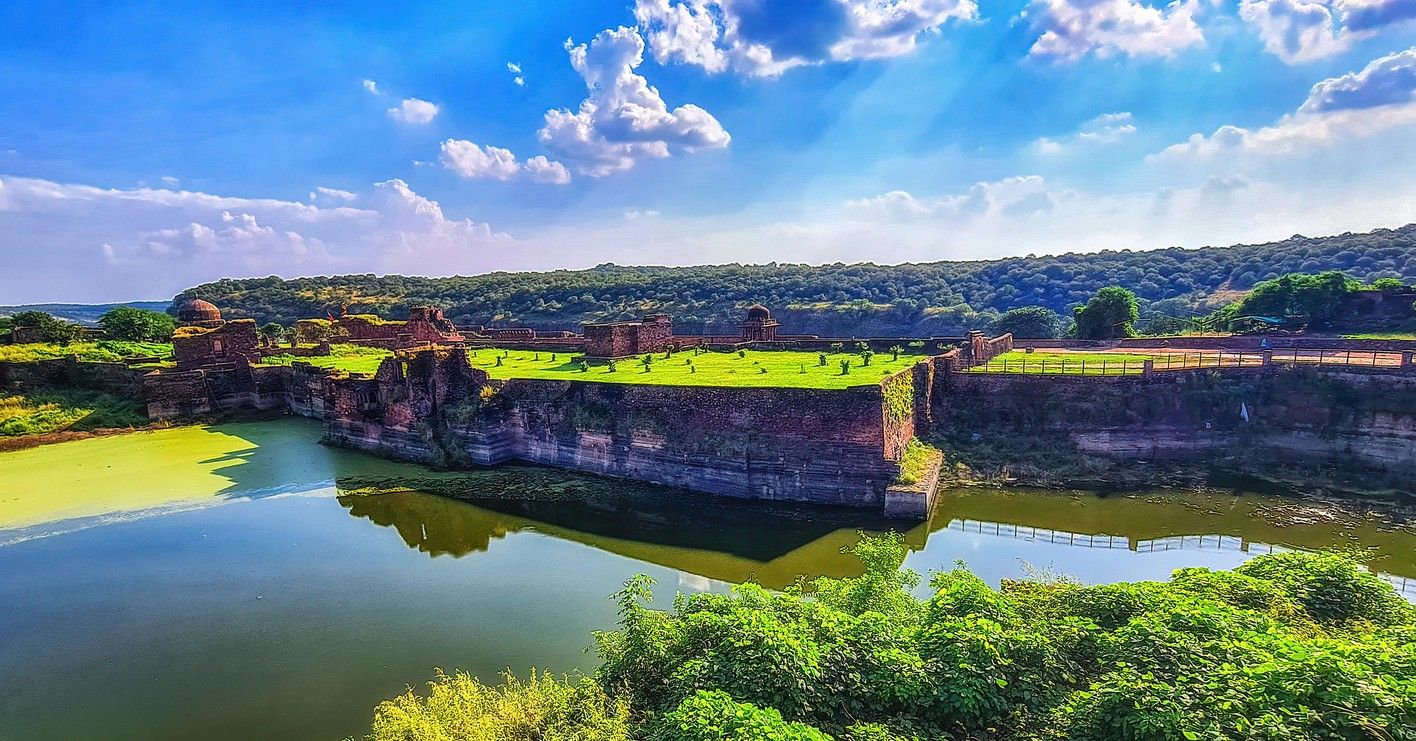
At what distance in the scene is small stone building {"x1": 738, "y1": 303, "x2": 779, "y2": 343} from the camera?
30.2m

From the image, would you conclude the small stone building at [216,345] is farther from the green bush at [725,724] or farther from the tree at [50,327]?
the green bush at [725,724]

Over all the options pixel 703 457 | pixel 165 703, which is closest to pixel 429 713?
pixel 165 703

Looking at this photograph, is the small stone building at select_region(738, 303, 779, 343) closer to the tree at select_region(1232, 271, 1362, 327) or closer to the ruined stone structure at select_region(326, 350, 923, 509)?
the ruined stone structure at select_region(326, 350, 923, 509)

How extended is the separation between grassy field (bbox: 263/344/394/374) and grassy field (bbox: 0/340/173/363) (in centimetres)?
867

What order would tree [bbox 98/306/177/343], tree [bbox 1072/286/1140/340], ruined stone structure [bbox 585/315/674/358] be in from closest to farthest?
ruined stone structure [bbox 585/315/674/358], tree [bbox 1072/286/1140/340], tree [bbox 98/306/177/343]

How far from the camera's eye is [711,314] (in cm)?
6725

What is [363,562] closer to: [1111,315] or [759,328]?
[759,328]

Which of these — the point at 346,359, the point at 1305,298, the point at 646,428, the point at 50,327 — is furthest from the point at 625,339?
the point at 50,327

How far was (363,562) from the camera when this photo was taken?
44.3 ft

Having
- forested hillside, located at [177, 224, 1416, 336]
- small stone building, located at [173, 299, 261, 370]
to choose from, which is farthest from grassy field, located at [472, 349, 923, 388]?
forested hillside, located at [177, 224, 1416, 336]

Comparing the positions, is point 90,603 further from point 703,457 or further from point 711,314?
point 711,314

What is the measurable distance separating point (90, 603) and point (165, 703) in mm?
4996

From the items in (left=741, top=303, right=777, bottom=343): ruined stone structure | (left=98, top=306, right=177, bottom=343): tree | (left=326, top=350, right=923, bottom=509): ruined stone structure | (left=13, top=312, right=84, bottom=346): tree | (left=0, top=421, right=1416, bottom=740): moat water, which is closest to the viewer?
(left=0, top=421, right=1416, bottom=740): moat water

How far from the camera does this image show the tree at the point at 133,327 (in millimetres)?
39781
